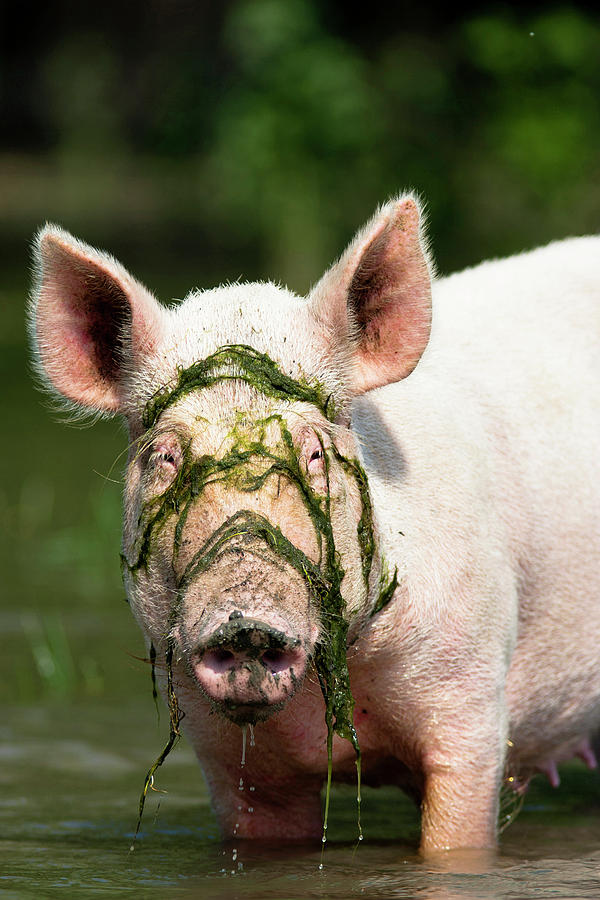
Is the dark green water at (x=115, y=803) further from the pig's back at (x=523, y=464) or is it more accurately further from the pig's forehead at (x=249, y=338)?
the pig's back at (x=523, y=464)

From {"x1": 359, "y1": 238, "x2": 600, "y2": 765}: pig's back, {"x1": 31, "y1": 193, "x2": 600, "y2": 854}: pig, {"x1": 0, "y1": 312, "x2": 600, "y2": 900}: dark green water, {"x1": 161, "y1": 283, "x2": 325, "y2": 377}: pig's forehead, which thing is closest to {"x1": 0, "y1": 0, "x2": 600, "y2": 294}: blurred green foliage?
{"x1": 0, "y1": 312, "x2": 600, "y2": 900}: dark green water

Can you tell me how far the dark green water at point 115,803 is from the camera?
4.64 meters

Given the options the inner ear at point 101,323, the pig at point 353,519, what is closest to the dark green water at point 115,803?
the pig at point 353,519

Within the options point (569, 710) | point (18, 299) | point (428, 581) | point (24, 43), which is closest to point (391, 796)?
point (569, 710)

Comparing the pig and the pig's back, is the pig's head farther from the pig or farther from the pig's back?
the pig's back

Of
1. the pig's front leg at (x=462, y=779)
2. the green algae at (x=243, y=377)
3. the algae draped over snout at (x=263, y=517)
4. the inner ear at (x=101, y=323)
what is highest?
the inner ear at (x=101, y=323)

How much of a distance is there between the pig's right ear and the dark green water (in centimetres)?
28

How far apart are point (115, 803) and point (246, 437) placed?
2.26 meters

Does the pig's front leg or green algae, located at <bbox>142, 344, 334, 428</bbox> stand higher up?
green algae, located at <bbox>142, 344, 334, 428</bbox>

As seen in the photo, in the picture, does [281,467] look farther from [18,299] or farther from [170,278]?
[170,278]

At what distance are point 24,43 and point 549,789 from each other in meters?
30.6

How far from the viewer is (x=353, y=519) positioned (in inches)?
176

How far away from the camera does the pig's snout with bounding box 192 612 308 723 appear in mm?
3846

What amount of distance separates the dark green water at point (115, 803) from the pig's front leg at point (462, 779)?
3.6 inches
